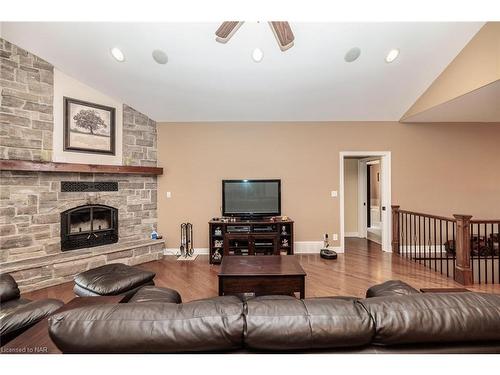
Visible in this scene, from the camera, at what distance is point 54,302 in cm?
172

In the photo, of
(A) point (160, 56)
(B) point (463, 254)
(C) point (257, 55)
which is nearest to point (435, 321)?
(B) point (463, 254)

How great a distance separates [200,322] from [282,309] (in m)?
0.33

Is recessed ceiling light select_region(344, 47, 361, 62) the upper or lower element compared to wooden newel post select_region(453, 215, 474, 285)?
upper

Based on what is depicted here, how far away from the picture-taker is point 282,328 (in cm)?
93

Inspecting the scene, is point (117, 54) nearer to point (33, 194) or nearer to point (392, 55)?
point (33, 194)

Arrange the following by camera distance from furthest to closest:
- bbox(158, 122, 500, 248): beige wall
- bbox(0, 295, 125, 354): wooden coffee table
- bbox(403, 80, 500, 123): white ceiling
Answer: bbox(158, 122, 500, 248): beige wall < bbox(403, 80, 500, 123): white ceiling < bbox(0, 295, 125, 354): wooden coffee table

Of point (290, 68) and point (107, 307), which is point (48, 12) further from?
point (290, 68)

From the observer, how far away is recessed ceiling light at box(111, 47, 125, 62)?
3150 mm

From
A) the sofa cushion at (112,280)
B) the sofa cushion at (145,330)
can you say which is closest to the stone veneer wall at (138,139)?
the sofa cushion at (112,280)

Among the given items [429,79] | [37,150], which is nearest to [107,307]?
[37,150]

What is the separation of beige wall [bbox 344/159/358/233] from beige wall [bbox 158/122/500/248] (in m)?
1.44

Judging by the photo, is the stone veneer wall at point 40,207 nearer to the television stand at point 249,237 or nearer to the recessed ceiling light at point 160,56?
the television stand at point 249,237

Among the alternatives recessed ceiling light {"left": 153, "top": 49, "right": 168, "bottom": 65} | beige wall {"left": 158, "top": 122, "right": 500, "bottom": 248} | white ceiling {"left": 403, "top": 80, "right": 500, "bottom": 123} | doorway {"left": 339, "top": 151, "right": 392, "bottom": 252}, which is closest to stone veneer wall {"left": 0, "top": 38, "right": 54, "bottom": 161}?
recessed ceiling light {"left": 153, "top": 49, "right": 168, "bottom": 65}

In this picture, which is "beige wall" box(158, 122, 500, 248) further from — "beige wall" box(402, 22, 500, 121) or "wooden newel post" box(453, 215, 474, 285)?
"wooden newel post" box(453, 215, 474, 285)
